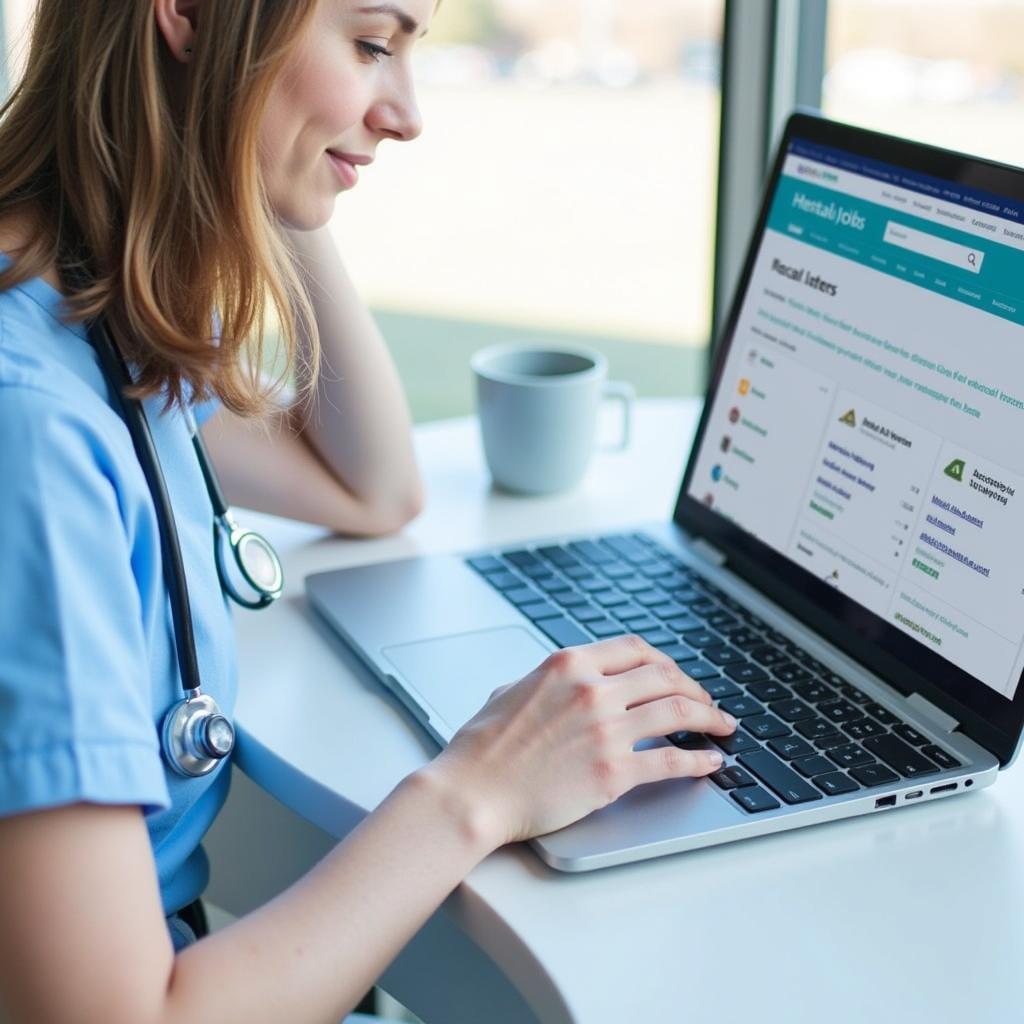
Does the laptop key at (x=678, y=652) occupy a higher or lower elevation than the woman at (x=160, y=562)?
lower

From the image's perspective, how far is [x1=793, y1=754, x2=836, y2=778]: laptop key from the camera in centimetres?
80

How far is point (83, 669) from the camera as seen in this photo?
648 millimetres

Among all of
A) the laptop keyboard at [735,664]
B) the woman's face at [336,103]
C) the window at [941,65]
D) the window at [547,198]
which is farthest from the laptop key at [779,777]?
the window at [941,65]

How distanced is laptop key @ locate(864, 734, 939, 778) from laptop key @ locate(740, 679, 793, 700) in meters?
0.07

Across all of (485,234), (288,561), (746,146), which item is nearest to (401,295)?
(485,234)

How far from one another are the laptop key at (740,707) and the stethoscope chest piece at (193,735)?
1.04 ft

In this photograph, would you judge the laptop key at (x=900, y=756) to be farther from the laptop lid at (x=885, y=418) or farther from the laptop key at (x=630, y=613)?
the laptop key at (x=630, y=613)

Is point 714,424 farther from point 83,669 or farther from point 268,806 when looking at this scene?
point 83,669

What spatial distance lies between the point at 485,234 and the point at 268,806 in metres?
6.35

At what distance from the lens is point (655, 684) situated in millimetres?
836

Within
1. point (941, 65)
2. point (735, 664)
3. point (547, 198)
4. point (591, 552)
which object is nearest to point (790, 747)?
point (735, 664)

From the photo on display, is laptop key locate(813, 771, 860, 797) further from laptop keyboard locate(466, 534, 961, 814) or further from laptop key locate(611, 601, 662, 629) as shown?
laptop key locate(611, 601, 662, 629)

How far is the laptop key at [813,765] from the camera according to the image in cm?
80

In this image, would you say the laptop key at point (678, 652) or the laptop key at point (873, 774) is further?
the laptop key at point (678, 652)
